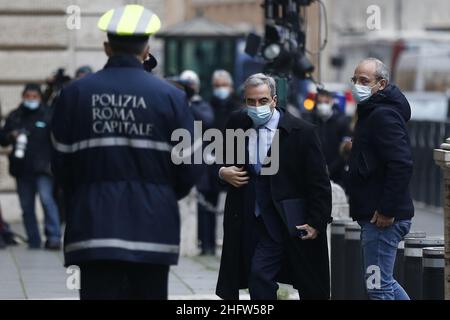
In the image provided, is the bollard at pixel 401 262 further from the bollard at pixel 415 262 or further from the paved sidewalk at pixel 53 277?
the paved sidewalk at pixel 53 277

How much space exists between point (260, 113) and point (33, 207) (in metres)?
7.40

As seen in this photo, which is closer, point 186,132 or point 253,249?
point 186,132

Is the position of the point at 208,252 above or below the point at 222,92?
below

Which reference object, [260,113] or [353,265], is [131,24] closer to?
[260,113]

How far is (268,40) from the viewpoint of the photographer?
14.0m

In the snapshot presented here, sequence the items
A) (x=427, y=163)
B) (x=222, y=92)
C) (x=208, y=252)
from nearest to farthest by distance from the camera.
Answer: (x=208, y=252), (x=222, y=92), (x=427, y=163)

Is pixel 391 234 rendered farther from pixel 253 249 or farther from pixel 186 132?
pixel 186 132

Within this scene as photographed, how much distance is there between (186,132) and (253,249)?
214 centimetres

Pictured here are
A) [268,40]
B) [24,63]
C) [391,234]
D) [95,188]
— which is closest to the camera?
[95,188]

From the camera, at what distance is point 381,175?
28.9 feet

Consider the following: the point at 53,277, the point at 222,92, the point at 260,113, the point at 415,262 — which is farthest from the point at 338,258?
the point at 222,92

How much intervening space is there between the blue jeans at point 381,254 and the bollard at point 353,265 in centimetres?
150

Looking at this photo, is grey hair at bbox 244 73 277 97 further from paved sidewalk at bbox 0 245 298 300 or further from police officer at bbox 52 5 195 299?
paved sidewalk at bbox 0 245 298 300
